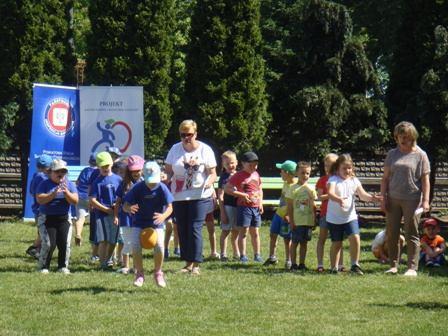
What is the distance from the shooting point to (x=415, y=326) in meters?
9.02

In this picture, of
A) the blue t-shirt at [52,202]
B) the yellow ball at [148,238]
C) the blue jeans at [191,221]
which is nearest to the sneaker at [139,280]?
the yellow ball at [148,238]

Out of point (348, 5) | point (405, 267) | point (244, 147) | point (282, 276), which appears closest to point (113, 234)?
point (282, 276)

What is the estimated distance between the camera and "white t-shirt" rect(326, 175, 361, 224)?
41.8 ft

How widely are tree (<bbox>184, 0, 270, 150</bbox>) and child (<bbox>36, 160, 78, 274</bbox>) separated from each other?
11.0 m

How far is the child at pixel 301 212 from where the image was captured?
13.2 m

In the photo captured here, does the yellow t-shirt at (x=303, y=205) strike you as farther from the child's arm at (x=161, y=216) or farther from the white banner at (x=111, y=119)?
the white banner at (x=111, y=119)

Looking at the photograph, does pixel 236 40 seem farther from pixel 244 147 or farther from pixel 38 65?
pixel 38 65

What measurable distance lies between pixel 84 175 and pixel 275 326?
7.02m

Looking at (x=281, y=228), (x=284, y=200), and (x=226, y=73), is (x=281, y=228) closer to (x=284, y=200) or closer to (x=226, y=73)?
(x=284, y=200)

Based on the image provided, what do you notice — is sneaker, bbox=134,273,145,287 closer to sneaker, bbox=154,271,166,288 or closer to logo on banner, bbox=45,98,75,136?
sneaker, bbox=154,271,166,288

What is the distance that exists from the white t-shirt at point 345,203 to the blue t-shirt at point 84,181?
4107mm

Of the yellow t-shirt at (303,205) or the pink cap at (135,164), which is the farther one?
the yellow t-shirt at (303,205)

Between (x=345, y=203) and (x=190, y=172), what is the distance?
87.2 inches

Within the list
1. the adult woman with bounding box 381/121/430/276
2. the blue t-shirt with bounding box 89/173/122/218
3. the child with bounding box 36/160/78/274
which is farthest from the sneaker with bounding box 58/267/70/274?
the adult woman with bounding box 381/121/430/276
